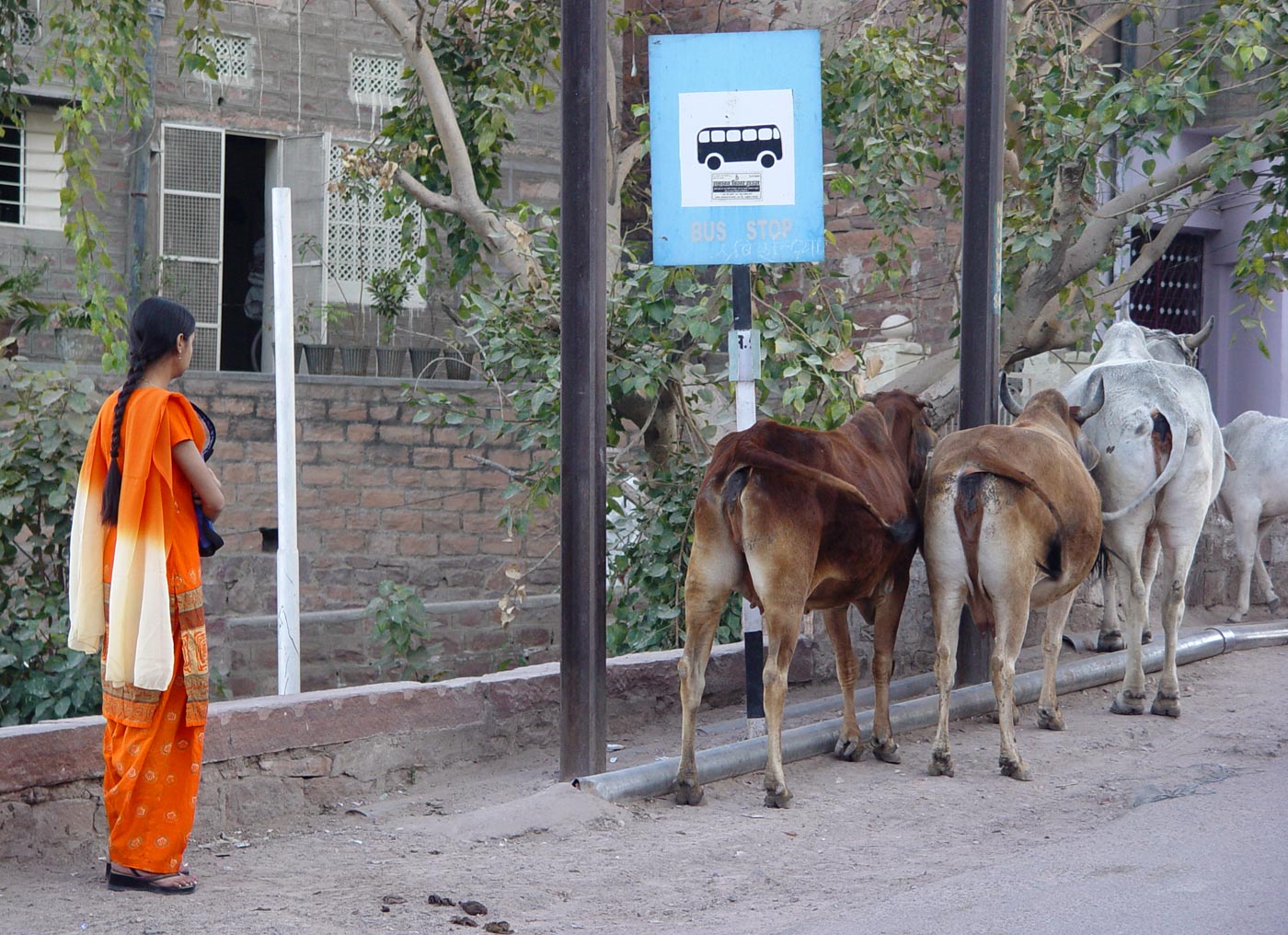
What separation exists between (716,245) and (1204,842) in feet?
A: 9.80

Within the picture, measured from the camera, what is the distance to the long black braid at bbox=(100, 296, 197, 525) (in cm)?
484

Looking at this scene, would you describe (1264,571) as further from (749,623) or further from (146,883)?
(146,883)

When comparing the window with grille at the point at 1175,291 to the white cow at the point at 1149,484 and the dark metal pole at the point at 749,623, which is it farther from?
the dark metal pole at the point at 749,623

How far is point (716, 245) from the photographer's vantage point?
6.40m

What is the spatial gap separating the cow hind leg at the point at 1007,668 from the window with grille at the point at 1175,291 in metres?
8.36

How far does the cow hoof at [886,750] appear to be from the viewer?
21.6 feet

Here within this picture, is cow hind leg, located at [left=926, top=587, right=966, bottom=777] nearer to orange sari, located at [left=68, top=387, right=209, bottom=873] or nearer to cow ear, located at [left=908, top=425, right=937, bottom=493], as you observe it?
cow ear, located at [left=908, top=425, right=937, bottom=493]

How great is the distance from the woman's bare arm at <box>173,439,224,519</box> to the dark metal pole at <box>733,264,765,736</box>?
2482 mm

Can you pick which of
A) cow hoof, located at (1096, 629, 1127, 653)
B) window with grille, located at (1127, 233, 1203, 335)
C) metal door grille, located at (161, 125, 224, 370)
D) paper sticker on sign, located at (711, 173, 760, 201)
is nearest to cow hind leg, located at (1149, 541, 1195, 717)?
cow hoof, located at (1096, 629, 1127, 653)

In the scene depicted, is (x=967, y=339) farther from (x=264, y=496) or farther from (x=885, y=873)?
(x=264, y=496)

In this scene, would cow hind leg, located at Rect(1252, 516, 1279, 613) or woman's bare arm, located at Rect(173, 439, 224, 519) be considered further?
cow hind leg, located at Rect(1252, 516, 1279, 613)

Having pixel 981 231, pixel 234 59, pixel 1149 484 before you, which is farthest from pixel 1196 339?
pixel 234 59

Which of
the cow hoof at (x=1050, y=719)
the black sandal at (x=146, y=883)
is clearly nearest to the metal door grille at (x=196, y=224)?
the cow hoof at (x=1050, y=719)

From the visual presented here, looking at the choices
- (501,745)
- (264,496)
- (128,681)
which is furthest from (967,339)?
(264,496)
